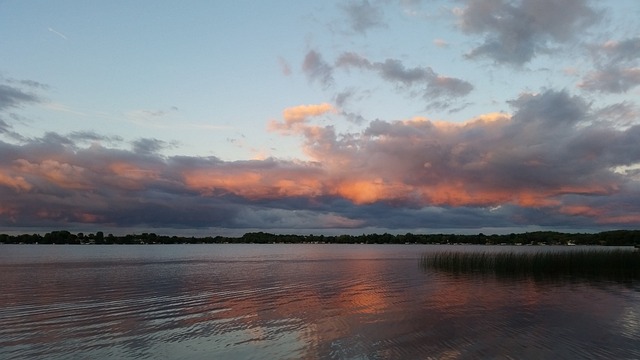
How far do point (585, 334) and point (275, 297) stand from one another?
53.1 feet

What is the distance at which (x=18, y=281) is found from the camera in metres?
36.3

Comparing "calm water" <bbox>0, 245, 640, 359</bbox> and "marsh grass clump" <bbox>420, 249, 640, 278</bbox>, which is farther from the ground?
"marsh grass clump" <bbox>420, 249, 640, 278</bbox>

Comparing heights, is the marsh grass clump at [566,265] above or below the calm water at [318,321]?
above

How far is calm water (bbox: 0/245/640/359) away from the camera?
14.7 metres

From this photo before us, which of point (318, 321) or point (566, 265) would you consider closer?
point (318, 321)

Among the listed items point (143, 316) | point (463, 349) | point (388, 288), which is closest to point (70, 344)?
point (143, 316)

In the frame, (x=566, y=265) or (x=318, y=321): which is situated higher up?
(x=566, y=265)

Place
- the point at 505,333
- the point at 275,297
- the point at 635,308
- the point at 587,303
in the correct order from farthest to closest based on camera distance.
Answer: the point at 275,297 < the point at 587,303 < the point at 635,308 < the point at 505,333

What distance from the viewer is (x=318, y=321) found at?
19750 millimetres

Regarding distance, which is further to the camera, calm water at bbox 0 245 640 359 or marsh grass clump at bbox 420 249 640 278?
marsh grass clump at bbox 420 249 640 278

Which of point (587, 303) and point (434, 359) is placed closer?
point (434, 359)

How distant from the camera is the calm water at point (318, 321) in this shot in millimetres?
14727

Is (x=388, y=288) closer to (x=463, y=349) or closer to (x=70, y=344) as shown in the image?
(x=463, y=349)

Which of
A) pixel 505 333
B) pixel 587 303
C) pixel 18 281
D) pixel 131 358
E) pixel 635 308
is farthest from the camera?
pixel 18 281
